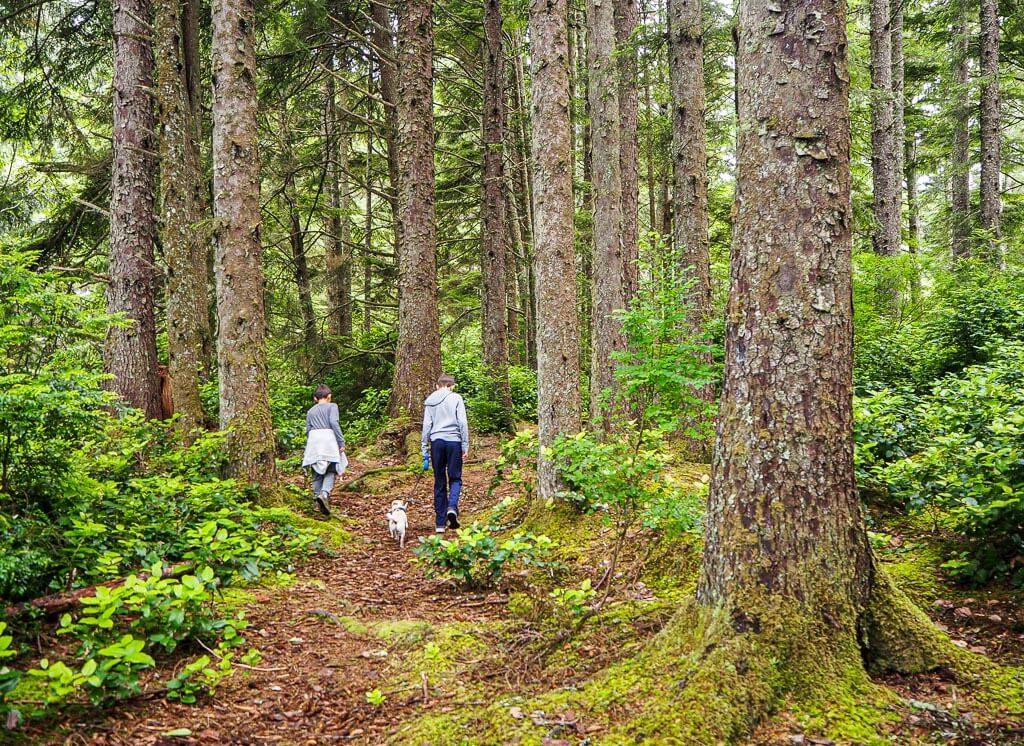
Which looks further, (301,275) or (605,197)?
(301,275)

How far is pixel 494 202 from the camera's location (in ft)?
46.4

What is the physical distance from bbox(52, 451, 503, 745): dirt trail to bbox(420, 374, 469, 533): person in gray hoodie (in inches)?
29.2

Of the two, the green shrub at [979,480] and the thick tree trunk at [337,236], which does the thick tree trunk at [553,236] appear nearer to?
the green shrub at [979,480]

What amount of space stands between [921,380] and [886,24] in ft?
32.5

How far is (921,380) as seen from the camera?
9453mm

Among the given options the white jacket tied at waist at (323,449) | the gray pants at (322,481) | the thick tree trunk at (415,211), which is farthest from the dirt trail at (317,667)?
the thick tree trunk at (415,211)

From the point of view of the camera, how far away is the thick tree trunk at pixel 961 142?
55.3ft

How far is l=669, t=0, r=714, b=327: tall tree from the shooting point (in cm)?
908

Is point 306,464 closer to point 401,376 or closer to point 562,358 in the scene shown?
point 401,376

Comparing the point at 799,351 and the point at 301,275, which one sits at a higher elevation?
the point at 301,275

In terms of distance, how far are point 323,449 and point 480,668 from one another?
17.0 ft

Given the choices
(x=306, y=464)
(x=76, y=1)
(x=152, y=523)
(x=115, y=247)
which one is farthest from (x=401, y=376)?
(x=76, y=1)

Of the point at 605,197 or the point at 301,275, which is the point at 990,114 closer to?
the point at 605,197

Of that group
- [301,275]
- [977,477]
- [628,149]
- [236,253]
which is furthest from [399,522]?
[301,275]
